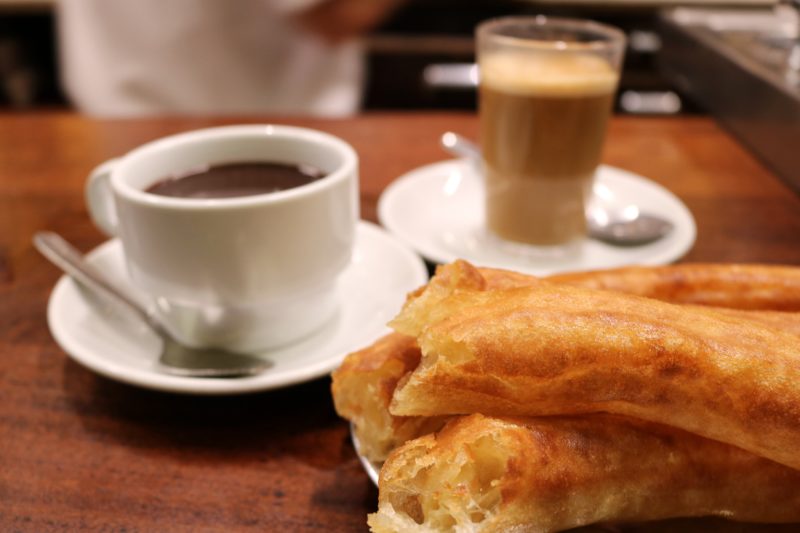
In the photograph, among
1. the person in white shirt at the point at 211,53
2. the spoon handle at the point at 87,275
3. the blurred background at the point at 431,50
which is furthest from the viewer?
the blurred background at the point at 431,50

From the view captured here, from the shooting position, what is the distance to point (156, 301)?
74cm

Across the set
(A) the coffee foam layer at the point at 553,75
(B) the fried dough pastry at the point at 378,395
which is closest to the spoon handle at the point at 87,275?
(B) the fried dough pastry at the point at 378,395

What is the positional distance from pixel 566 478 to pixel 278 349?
0.40 meters

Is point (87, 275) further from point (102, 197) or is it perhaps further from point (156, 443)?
point (156, 443)

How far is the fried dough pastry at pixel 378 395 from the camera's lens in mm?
497

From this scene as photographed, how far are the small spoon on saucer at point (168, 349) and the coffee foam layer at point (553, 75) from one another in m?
0.51

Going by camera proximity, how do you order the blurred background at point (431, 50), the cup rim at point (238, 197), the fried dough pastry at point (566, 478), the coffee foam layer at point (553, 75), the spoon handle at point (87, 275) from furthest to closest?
1. the blurred background at point (431, 50)
2. the coffee foam layer at point (553, 75)
3. the spoon handle at point (87, 275)
4. the cup rim at point (238, 197)
5. the fried dough pastry at point (566, 478)

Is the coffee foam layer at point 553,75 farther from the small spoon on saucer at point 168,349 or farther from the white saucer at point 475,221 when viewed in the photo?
the small spoon on saucer at point 168,349

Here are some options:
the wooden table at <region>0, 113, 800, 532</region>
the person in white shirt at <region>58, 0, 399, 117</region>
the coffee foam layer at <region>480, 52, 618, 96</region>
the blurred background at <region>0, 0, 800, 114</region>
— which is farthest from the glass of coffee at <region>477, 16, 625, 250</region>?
the blurred background at <region>0, 0, 800, 114</region>

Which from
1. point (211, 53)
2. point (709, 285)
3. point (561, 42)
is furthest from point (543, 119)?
point (211, 53)

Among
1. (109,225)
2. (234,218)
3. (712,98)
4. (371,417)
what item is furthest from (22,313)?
(712,98)

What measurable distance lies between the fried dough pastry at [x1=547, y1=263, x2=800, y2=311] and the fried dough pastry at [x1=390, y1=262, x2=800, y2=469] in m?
0.14

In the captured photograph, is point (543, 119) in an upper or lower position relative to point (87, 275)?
upper

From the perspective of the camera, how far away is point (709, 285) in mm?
609
